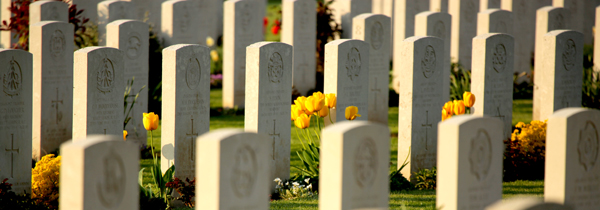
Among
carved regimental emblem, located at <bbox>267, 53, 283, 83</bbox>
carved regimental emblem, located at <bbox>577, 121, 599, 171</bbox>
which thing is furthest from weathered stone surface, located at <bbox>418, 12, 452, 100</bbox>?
carved regimental emblem, located at <bbox>577, 121, 599, 171</bbox>

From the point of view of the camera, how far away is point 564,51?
655 cm

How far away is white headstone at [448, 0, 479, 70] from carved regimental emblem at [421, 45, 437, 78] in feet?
16.1

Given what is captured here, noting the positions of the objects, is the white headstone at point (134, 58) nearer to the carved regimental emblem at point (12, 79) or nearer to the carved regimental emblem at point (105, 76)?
the carved regimental emblem at point (105, 76)

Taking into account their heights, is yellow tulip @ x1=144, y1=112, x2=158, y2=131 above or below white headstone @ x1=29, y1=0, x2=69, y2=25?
below

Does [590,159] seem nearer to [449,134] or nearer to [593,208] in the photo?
[593,208]

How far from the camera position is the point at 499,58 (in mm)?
6172

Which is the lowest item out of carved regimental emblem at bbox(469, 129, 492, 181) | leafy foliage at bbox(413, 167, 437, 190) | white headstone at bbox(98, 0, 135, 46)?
leafy foliage at bbox(413, 167, 437, 190)

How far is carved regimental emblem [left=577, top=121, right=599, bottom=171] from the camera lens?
362 cm

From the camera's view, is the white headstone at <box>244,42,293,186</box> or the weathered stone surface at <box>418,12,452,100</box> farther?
the weathered stone surface at <box>418,12,452,100</box>

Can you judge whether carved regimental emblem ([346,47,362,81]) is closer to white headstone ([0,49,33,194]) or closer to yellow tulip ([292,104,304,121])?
yellow tulip ([292,104,304,121])

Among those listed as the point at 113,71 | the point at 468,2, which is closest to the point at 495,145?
the point at 113,71

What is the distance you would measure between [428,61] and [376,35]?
2.72 meters

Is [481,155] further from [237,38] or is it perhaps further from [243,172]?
[237,38]

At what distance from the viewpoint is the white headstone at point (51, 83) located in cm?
650
